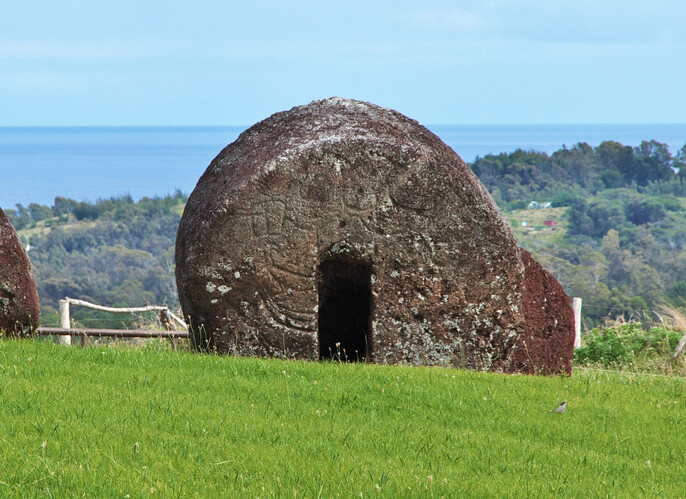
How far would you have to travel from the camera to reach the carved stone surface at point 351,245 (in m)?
8.62

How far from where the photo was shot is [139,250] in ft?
233

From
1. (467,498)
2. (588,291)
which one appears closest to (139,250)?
(588,291)

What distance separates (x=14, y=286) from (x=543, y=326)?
654 centimetres

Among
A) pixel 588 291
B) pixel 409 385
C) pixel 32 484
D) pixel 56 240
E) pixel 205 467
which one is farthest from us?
pixel 56 240

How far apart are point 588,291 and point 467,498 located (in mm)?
45353

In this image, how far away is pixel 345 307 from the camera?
971 centimetres

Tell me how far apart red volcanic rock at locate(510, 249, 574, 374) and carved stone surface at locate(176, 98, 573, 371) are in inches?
17.7

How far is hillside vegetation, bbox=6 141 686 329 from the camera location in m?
53.9

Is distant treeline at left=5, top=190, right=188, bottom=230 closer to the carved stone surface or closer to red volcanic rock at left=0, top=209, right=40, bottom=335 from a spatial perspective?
red volcanic rock at left=0, top=209, right=40, bottom=335

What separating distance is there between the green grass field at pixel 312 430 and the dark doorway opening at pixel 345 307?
125 centimetres

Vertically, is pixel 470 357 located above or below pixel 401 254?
below

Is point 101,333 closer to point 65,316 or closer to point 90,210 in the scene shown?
point 65,316

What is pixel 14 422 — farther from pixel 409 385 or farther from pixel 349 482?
pixel 409 385

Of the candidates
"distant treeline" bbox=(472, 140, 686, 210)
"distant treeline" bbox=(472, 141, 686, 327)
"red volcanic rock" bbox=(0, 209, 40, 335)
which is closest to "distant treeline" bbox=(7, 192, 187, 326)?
"distant treeline" bbox=(472, 141, 686, 327)
